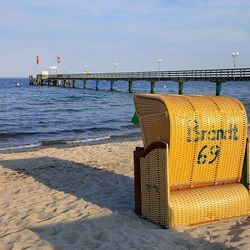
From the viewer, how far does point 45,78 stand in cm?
7862

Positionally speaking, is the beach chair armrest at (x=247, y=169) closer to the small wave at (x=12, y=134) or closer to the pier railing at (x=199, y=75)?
the small wave at (x=12, y=134)

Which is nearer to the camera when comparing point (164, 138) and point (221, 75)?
point (164, 138)

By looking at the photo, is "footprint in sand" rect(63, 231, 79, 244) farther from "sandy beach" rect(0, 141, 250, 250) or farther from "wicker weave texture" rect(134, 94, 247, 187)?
"wicker weave texture" rect(134, 94, 247, 187)

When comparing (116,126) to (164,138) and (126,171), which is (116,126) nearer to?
(126,171)

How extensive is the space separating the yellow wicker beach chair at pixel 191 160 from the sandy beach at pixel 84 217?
0.21m

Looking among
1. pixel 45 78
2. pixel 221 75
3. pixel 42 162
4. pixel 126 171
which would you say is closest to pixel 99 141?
pixel 42 162

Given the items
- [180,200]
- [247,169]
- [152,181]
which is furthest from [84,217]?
[247,169]

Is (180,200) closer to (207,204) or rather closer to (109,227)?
(207,204)

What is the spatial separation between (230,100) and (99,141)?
10122mm

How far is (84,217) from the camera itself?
5.89 metres

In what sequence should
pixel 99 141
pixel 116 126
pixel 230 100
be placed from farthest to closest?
pixel 116 126 → pixel 99 141 → pixel 230 100

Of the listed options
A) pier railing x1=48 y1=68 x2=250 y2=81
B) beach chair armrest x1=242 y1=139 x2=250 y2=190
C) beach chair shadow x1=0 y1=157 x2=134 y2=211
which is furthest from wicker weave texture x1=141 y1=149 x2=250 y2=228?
pier railing x1=48 y1=68 x2=250 y2=81

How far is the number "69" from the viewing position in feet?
18.6

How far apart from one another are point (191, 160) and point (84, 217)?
1763 millimetres
